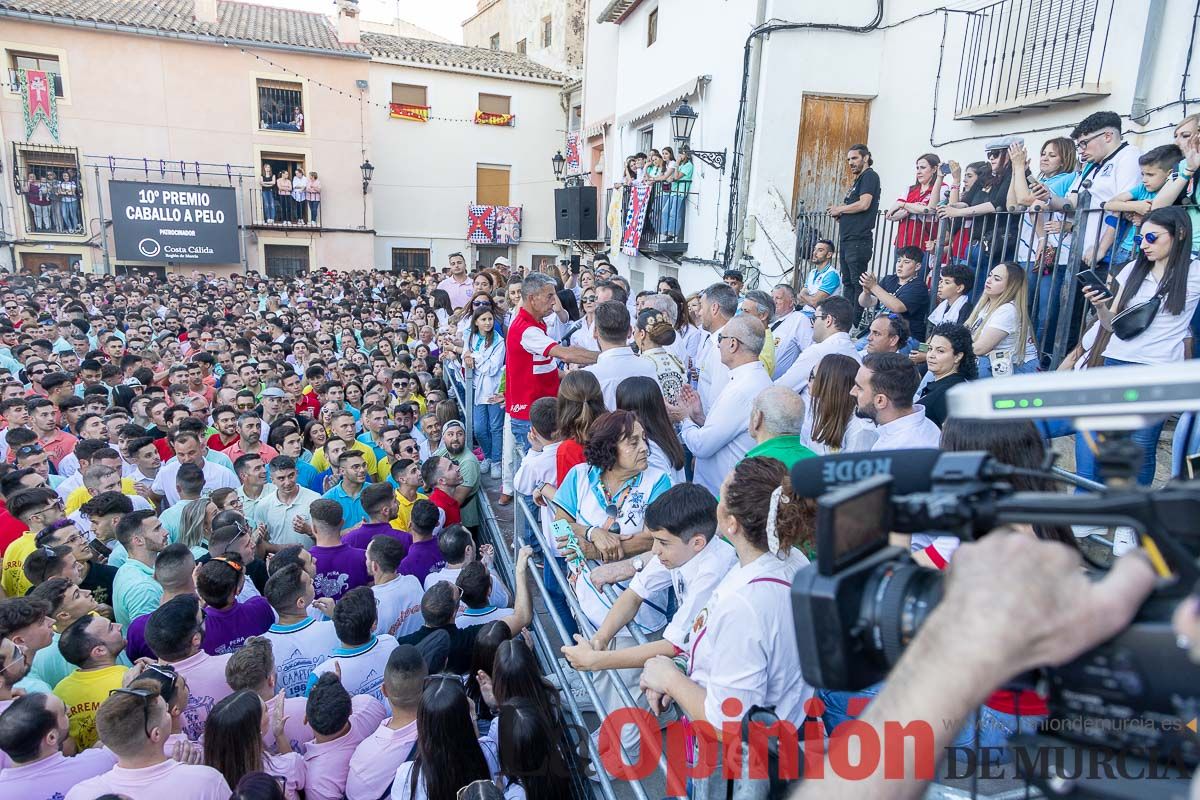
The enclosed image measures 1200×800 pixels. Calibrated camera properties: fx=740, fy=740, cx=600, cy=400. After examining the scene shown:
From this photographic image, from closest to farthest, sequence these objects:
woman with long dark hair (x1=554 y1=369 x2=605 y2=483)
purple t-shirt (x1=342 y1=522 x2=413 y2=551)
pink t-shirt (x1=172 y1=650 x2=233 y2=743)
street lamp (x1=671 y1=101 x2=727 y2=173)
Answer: pink t-shirt (x1=172 y1=650 x2=233 y2=743)
woman with long dark hair (x1=554 y1=369 x2=605 y2=483)
purple t-shirt (x1=342 y1=522 x2=413 y2=551)
street lamp (x1=671 y1=101 x2=727 y2=173)

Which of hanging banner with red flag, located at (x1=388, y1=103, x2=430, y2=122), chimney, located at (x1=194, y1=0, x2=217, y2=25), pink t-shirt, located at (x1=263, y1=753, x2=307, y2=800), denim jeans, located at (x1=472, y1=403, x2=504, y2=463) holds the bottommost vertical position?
pink t-shirt, located at (x1=263, y1=753, x2=307, y2=800)

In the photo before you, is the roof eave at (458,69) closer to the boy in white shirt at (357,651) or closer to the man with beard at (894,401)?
the boy in white shirt at (357,651)

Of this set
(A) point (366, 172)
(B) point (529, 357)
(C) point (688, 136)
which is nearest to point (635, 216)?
(C) point (688, 136)

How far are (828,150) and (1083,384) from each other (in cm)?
970

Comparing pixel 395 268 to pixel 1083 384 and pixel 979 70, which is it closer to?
pixel 979 70

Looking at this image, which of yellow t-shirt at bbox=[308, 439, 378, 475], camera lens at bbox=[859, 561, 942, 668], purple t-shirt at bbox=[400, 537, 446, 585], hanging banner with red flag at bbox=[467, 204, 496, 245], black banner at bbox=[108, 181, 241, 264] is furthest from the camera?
hanging banner with red flag at bbox=[467, 204, 496, 245]

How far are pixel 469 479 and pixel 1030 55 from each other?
Result: 6.66 meters

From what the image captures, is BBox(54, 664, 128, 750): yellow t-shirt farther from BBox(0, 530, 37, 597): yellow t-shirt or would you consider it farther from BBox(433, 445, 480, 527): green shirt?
BBox(433, 445, 480, 527): green shirt

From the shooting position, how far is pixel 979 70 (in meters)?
7.88

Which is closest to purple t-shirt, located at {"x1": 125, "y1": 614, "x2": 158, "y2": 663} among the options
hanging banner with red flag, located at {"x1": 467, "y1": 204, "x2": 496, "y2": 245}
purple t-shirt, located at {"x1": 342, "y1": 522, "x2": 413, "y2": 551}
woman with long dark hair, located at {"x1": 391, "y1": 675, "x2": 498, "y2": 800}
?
purple t-shirt, located at {"x1": 342, "y1": 522, "x2": 413, "y2": 551}

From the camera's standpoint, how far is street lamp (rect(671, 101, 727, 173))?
35.8ft

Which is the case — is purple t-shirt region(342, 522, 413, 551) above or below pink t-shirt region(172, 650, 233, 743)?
above

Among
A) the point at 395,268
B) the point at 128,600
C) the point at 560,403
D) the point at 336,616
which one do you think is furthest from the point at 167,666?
the point at 395,268

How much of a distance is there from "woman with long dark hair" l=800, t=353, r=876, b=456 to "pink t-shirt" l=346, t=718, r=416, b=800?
7.70ft
